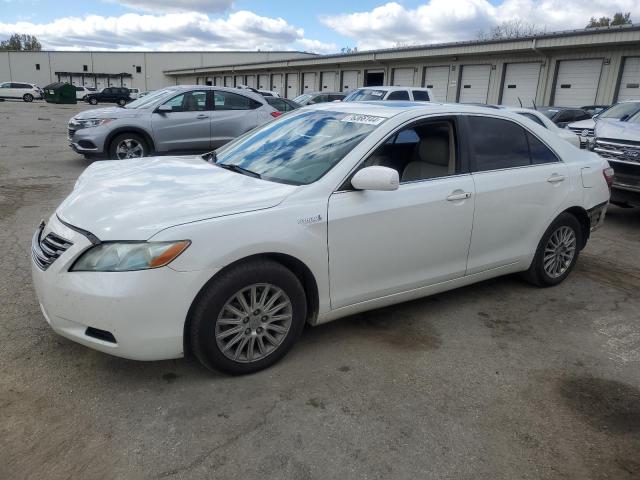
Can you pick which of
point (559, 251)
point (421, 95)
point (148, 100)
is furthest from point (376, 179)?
point (421, 95)

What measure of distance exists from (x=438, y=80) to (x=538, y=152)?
25.1m

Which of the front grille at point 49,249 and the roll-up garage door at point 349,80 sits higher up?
the roll-up garage door at point 349,80

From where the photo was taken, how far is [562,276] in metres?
4.99

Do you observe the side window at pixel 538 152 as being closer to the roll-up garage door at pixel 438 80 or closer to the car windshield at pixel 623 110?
the car windshield at pixel 623 110

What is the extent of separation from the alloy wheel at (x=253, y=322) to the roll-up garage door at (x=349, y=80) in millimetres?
32309

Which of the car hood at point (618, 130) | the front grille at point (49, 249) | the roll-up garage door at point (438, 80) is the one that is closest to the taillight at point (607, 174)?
the car hood at point (618, 130)

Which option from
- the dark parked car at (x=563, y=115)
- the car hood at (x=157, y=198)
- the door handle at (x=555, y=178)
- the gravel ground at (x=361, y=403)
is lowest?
the gravel ground at (x=361, y=403)

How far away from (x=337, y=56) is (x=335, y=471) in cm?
3502

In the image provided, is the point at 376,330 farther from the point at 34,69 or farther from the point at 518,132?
the point at 34,69

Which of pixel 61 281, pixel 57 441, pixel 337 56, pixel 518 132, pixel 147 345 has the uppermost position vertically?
pixel 337 56

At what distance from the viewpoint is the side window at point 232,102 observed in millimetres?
11078

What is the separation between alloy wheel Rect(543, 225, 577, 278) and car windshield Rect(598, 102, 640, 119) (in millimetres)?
5323

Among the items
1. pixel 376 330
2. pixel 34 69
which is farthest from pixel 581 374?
pixel 34 69

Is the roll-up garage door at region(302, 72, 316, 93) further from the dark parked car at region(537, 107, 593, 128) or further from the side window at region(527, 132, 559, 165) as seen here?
the side window at region(527, 132, 559, 165)
